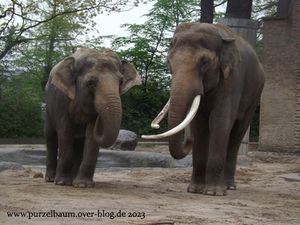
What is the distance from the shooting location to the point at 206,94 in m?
9.43

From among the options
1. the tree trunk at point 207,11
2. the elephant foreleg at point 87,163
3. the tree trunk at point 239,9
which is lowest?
the elephant foreleg at point 87,163

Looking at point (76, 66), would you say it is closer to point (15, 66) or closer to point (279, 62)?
point (279, 62)

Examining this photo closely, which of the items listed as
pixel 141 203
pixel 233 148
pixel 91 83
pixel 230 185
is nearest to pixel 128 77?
pixel 91 83

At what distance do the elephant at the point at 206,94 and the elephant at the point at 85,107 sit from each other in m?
0.73

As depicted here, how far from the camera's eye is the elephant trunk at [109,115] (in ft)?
29.3

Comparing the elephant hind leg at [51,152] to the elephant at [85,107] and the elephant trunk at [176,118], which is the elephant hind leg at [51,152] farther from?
the elephant trunk at [176,118]

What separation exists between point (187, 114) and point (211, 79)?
77cm

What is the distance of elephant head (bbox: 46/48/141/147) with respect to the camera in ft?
29.4

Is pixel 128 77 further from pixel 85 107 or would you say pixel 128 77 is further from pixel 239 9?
pixel 239 9

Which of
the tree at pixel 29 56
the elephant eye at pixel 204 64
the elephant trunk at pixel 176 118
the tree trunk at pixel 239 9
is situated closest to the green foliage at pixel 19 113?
the tree at pixel 29 56

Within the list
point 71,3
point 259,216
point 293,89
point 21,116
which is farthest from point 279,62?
point 259,216

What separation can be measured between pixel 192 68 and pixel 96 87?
1.41 metres

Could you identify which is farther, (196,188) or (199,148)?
(199,148)

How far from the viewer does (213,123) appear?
9.41 meters
